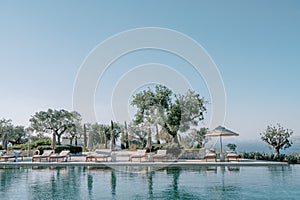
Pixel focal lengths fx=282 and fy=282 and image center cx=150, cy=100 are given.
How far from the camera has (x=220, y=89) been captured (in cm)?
1789

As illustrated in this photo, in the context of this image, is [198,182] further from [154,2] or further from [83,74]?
[83,74]

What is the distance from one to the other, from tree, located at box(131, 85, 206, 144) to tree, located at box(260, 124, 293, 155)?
5.33 meters

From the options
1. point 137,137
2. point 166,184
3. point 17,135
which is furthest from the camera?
point 17,135

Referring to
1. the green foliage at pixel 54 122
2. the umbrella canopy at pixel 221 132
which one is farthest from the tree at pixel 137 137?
the umbrella canopy at pixel 221 132

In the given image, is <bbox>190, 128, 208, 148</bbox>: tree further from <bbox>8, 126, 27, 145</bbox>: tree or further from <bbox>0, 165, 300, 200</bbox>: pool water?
<bbox>8, 126, 27, 145</bbox>: tree

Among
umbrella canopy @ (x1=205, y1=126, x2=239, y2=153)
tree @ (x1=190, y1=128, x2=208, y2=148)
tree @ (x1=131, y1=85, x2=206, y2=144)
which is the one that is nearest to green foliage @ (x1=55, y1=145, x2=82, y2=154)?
tree @ (x1=131, y1=85, x2=206, y2=144)

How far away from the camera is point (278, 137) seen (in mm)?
17000

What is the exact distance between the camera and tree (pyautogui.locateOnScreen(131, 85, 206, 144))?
21.0 m

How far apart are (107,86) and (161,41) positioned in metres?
4.78

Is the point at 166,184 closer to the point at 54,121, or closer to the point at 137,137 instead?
the point at 137,137

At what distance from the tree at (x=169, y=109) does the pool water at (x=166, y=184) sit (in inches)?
330

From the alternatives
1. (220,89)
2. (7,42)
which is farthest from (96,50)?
(220,89)

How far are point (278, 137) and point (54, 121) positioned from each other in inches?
1025

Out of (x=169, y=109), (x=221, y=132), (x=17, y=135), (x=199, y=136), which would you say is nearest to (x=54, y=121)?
(x=17, y=135)
